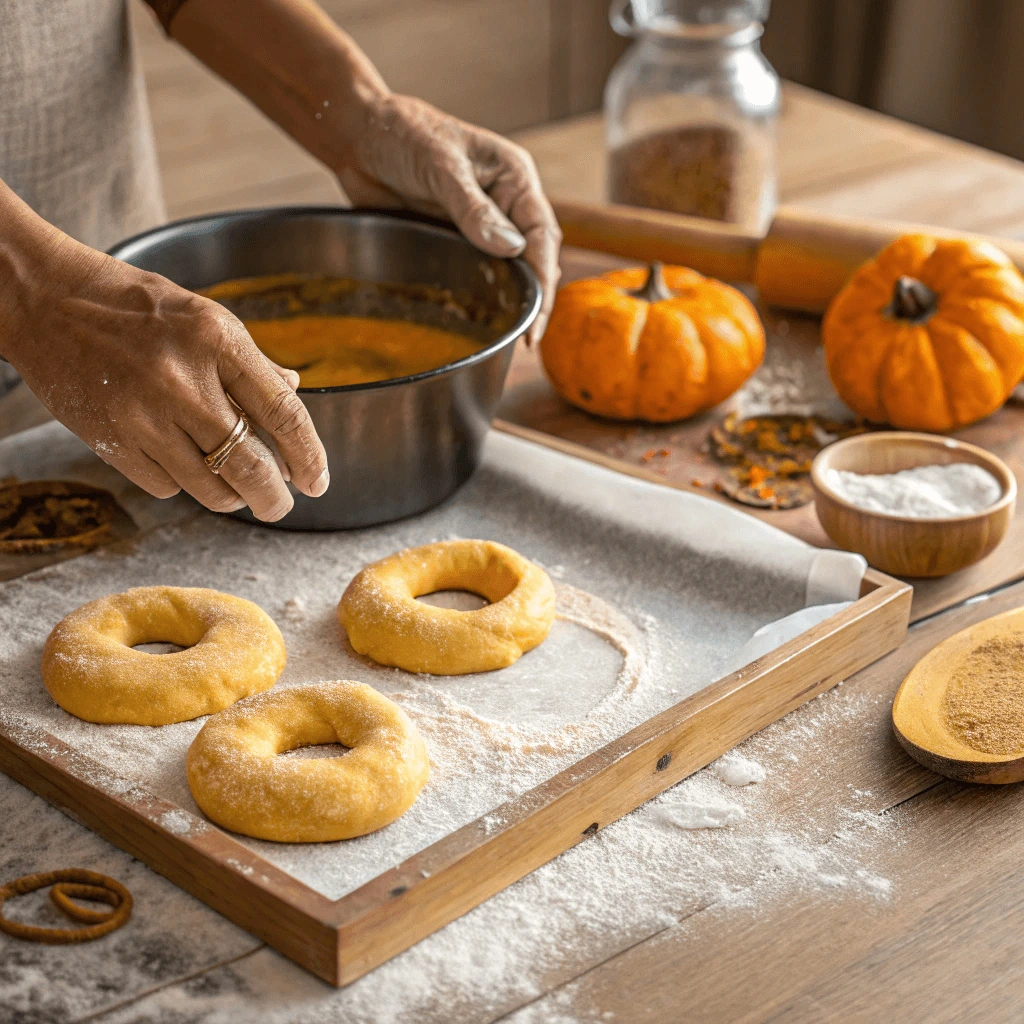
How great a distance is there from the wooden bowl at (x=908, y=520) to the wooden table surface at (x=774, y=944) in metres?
0.19

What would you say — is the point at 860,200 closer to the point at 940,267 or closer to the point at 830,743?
the point at 940,267

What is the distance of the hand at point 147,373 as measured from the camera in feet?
3.76

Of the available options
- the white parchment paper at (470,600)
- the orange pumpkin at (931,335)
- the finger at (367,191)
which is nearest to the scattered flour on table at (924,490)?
the white parchment paper at (470,600)

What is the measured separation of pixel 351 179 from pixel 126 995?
1169 millimetres

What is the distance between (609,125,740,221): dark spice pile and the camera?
214 cm

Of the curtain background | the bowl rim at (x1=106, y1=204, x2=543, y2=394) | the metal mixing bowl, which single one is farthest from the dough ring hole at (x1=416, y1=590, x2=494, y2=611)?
the curtain background

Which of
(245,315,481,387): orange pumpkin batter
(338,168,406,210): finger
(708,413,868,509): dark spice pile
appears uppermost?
(338,168,406,210): finger

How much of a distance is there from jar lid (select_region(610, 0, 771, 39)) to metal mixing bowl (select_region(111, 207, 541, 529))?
66 centimetres

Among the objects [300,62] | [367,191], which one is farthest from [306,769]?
[300,62]

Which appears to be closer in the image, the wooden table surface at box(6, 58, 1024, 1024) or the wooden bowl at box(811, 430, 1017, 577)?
the wooden table surface at box(6, 58, 1024, 1024)

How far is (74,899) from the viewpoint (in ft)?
3.36

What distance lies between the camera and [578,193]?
8.20ft

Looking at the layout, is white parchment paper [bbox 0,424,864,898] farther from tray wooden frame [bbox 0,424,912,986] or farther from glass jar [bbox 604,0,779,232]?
glass jar [bbox 604,0,779,232]

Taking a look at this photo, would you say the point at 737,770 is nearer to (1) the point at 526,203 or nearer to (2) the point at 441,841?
(2) the point at 441,841
